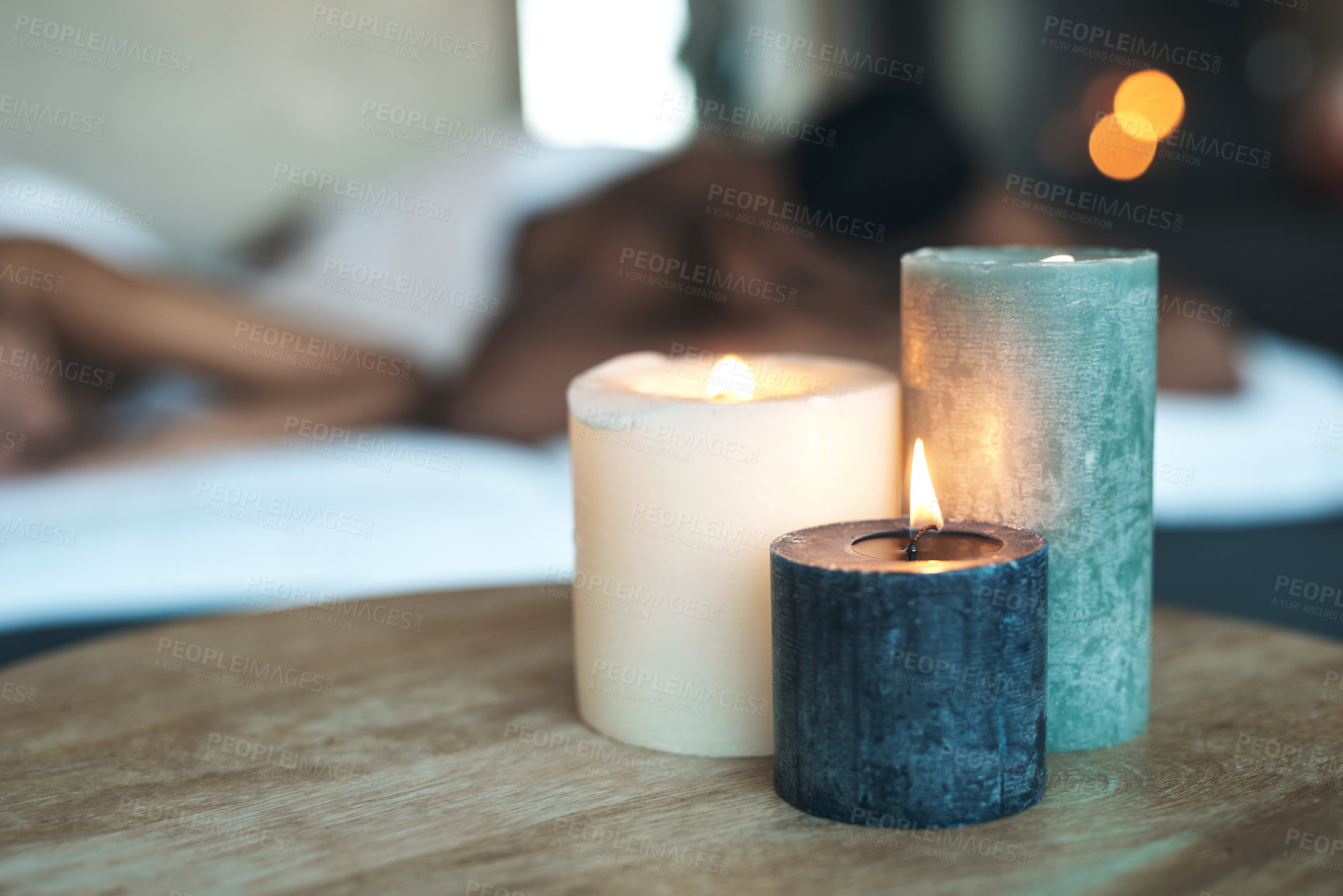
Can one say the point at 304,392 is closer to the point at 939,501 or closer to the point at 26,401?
the point at 26,401

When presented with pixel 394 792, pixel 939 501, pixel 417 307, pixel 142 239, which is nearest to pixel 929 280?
pixel 939 501

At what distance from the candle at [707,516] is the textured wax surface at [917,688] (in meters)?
0.08

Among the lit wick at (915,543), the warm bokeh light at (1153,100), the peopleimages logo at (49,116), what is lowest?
the lit wick at (915,543)

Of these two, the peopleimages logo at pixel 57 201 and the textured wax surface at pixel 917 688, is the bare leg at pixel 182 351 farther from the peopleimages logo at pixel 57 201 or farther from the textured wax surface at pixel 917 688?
the textured wax surface at pixel 917 688

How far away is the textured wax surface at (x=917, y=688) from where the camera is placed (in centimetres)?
52

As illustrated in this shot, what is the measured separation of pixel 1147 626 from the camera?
658mm

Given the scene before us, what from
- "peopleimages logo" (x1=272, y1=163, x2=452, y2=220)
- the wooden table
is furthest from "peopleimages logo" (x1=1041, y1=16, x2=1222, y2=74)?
the wooden table

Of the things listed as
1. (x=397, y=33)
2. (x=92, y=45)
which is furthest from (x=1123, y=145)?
(x=92, y=45)

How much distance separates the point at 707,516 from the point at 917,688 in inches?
6.0

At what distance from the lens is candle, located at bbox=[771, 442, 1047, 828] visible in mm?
520

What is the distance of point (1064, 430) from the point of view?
613 millimetres

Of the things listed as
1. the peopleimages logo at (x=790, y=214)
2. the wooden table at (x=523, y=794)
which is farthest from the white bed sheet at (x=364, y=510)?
the peopleimages logo at (x=790, y=214)

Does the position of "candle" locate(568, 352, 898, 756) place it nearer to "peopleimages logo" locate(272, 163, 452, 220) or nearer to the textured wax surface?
the textured wax surface

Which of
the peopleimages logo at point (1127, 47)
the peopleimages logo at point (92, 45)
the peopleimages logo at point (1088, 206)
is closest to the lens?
the peopleimages logo at point (92, 45)
